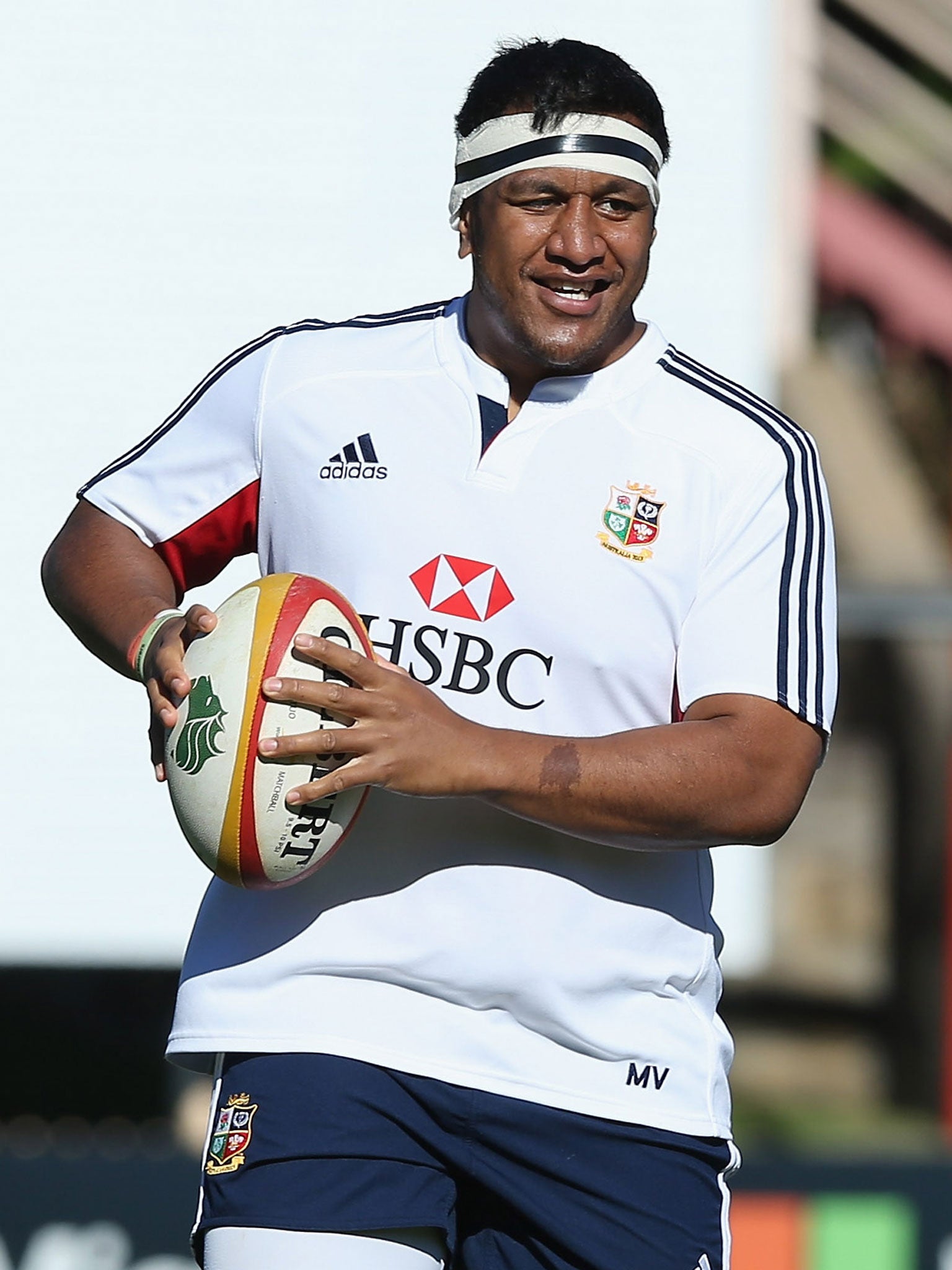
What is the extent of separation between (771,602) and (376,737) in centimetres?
65

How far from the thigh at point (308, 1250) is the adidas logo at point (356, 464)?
1.05 meters

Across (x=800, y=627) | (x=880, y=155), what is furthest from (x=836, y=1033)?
(x=800, y=627)

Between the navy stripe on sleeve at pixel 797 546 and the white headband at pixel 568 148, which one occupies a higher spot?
the white headband at pixel 568 148

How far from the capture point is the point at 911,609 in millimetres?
6406

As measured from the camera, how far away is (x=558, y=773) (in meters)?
2.69

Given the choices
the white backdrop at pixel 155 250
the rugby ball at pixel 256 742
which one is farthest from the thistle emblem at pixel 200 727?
the white backdrop at pixel 155 250

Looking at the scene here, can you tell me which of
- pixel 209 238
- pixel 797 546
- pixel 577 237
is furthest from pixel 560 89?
pixel 209 238

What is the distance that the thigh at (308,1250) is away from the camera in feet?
8.87

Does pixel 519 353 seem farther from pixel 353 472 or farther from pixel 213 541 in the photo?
pixel 213 541

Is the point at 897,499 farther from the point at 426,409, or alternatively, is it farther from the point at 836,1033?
the point at 426,409

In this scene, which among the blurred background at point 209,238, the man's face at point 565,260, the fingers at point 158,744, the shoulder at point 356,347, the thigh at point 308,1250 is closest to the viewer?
the thigh at point 308,1250

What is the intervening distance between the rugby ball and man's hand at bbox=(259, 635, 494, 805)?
0.04 meters

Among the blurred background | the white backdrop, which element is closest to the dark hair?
the blurred background

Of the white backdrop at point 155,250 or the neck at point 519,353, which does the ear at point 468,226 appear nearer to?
the neck at point 519,353
